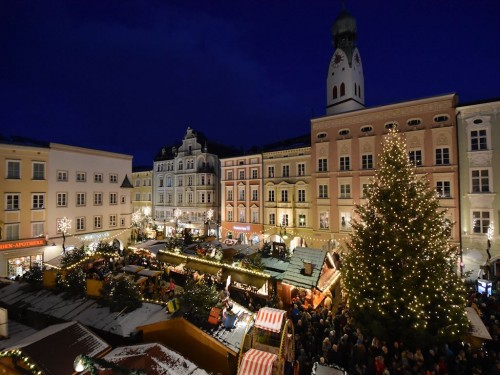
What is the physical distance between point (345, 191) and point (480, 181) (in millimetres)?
10524

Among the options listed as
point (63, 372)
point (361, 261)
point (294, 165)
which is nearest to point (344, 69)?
point (294, 165)

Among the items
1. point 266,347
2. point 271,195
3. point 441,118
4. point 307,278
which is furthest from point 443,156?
Answer: point 266,347

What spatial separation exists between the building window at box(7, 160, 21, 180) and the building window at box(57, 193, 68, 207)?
380 cm

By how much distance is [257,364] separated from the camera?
7.95 metres

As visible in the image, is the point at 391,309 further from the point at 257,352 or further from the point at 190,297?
the point at 190,297

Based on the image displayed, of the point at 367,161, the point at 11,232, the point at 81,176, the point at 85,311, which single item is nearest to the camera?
the point at 85,311

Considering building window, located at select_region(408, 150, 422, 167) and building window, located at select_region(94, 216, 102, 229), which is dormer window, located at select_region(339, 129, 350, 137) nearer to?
building window, located at select_region(408, 150, 422, 167)

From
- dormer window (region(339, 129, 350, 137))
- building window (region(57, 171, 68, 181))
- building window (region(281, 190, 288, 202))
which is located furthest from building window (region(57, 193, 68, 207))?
dormer window (region(339, 129, 350, 137))

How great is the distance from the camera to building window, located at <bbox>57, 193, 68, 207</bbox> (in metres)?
27.5

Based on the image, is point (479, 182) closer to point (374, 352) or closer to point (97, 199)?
point (374, 352)

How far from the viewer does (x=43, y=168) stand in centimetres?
2648

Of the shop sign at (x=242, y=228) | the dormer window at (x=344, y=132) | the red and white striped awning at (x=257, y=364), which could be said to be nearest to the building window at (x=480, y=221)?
the dormer window at (x=344, y=132)

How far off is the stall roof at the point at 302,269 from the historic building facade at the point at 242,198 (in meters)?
17.9

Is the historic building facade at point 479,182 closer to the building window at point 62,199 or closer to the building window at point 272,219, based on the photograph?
the building window at point 272,219
